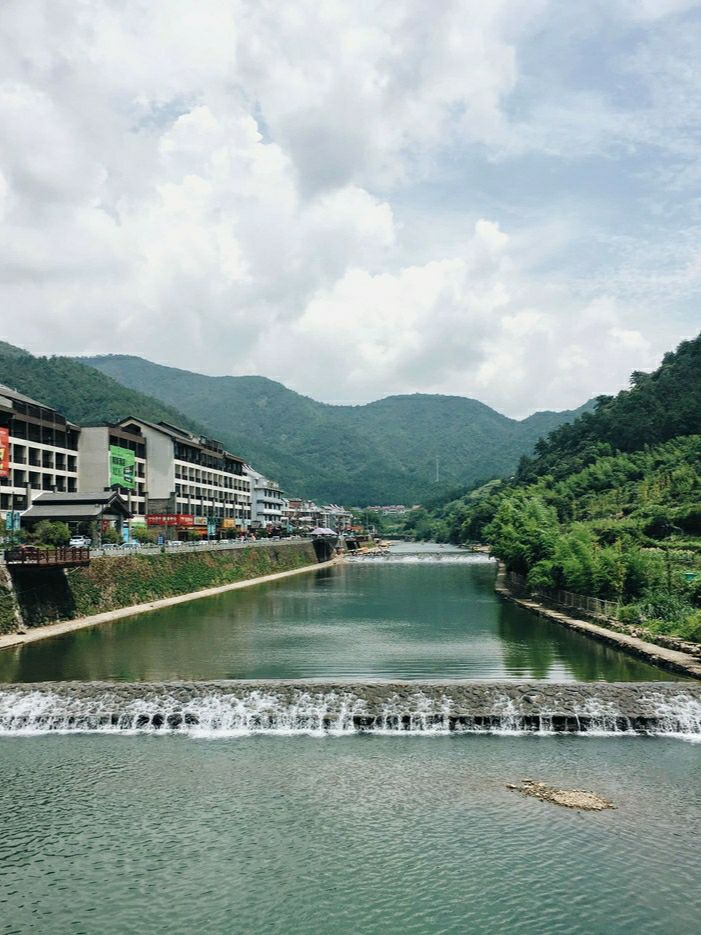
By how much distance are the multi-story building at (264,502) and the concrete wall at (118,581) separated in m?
56.3

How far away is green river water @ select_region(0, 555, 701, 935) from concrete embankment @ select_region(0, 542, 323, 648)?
1871 cm

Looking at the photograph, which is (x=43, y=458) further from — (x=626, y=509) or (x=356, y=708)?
(x=626, y=509)

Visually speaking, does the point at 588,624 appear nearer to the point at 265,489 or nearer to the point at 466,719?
the point at 466,719

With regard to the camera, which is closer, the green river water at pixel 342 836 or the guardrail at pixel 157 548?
the green river water at pixel 342 836

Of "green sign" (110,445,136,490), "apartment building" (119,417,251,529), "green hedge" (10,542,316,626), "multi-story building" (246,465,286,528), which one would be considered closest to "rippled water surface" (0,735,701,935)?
"green hedge" (10,542,316,626)

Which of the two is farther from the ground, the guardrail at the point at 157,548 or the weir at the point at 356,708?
the guardrail at the point at 157,548

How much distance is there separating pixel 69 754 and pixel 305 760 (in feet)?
26.5

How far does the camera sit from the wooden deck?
4428cm

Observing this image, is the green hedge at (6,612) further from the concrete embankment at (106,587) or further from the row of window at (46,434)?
the row of window at (46,434)

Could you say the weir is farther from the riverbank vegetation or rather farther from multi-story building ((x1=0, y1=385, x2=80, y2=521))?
multi-story building ((x1=0, y1=385, x2=80, y2=521))

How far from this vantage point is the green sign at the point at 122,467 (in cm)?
8662

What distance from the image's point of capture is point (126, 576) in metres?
59.5

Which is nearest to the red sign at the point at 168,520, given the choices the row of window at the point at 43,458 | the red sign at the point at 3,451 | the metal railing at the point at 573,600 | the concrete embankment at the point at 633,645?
the row of window at the point at 43,458

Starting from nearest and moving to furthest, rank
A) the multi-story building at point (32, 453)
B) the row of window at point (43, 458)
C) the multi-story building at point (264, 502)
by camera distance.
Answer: the multi-story building at point (32, 453), the row of window at point (43, 458), the multi-story building at point (264, 502)
